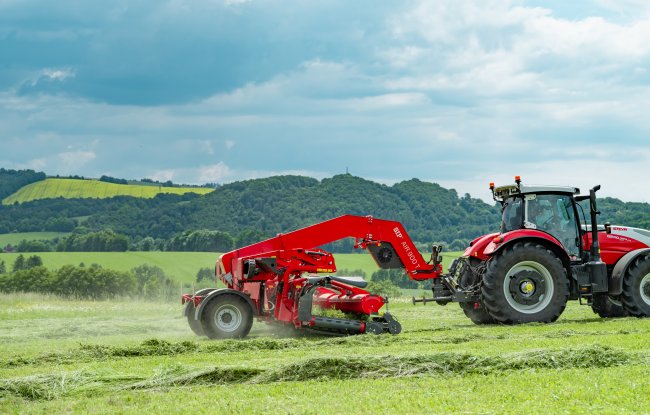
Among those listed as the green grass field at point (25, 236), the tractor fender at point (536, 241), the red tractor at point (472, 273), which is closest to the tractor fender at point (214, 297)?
the red tractor at point (472, 273)

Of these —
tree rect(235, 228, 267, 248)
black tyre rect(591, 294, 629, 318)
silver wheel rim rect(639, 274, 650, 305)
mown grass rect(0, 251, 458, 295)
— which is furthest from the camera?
mown grass rect(0, 251, 458, 295)

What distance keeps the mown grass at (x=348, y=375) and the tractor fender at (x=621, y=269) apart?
2.45 meters

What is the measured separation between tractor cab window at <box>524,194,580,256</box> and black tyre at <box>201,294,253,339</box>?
5616mm

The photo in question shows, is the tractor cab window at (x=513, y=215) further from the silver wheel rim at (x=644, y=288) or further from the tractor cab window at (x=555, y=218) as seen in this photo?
the silver wheel rim at (x=644, y=288)

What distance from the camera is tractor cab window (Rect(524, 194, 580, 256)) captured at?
16.8 m

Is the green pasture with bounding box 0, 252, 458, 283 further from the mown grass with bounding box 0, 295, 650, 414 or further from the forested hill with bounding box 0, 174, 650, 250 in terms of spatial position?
the mown grass with bounding box 0, 295, 650, 414

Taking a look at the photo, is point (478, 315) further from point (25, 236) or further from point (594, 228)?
point (25, 236)

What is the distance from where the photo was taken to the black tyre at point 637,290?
17.0 m

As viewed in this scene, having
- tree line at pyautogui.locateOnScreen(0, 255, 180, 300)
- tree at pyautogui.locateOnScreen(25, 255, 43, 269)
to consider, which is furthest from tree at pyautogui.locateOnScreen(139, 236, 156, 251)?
tree line at pyautogui.locateOnScreen(0, 255, 180, 300)

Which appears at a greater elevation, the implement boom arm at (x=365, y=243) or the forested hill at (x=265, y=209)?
the forested hill at (x=265, y=209)

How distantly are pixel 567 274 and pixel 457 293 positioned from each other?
223cm

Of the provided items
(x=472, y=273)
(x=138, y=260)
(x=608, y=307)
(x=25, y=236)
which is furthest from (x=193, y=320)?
(x=25, y=236)

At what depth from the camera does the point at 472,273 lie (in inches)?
650

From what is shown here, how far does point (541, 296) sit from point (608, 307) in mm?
2662
